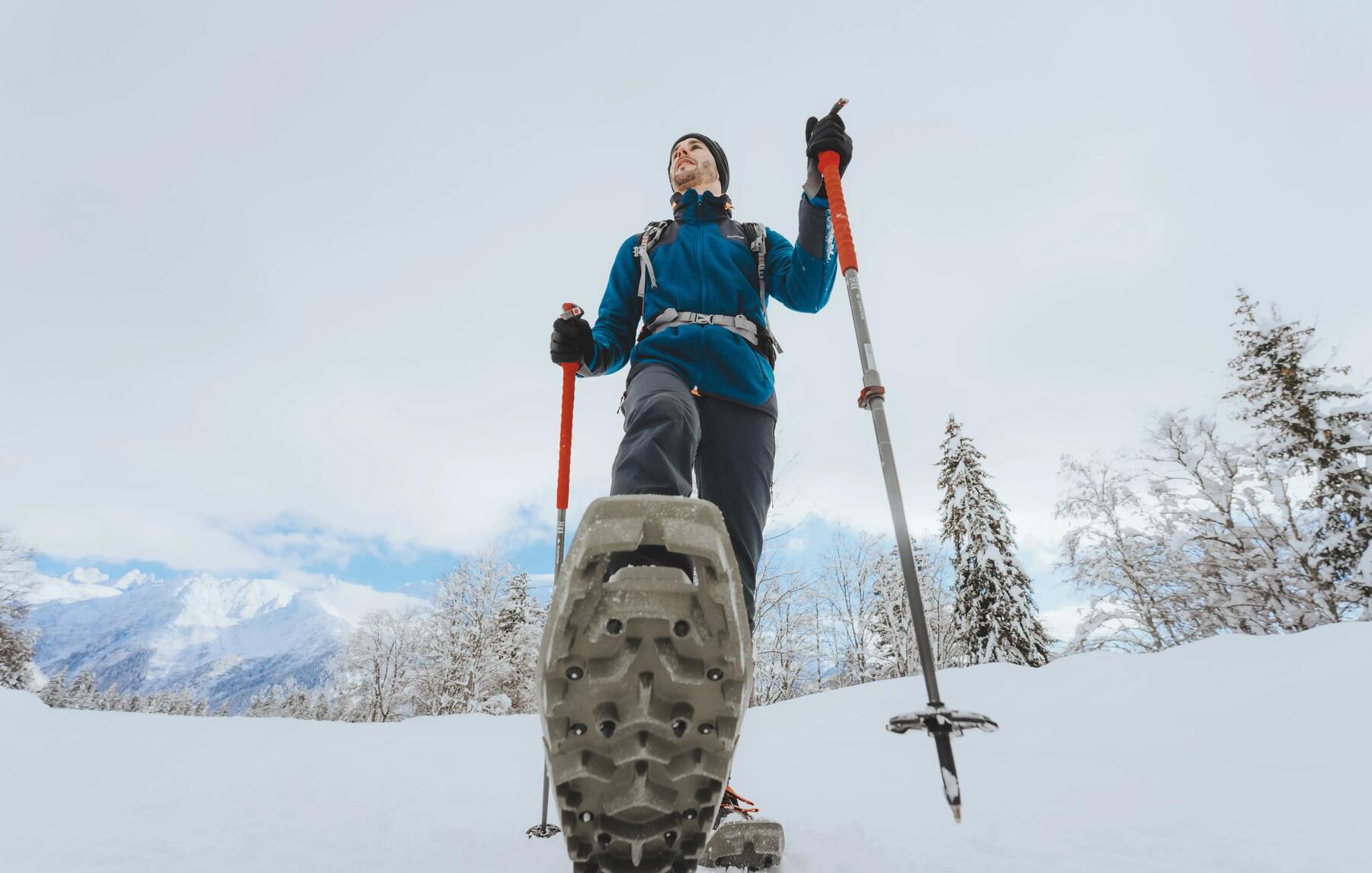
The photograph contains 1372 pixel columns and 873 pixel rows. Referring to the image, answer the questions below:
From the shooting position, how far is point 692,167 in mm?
3289

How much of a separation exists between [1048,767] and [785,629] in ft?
52.0

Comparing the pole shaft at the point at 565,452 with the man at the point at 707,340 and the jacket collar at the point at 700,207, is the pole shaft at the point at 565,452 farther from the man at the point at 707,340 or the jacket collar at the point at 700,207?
the jacket collar at the point at 700,207

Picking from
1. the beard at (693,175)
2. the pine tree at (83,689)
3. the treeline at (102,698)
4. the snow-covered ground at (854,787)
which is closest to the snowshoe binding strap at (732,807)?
the snow-covered ground at (854,787)

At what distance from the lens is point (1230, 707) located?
4.25m

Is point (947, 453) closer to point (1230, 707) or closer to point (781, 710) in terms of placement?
point (781, 710)

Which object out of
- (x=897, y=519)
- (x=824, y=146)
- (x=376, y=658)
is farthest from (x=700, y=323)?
(x=376, y=658)

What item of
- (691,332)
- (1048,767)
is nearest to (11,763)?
(691,332)

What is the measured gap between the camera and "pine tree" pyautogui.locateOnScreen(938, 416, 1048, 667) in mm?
19625

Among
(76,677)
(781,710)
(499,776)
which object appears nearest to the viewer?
(499,776)

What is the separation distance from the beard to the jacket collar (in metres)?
0.07

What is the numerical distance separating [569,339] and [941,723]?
2024 millimetres

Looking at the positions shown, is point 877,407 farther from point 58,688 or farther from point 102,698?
point 102,698

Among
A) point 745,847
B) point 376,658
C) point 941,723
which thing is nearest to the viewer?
point 941,723

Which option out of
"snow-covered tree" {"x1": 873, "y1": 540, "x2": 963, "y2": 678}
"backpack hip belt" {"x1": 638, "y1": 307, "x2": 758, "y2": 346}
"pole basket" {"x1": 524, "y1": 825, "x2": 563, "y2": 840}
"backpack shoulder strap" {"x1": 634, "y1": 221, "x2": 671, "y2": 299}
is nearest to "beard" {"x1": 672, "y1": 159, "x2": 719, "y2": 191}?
"backpack shoulder strap" {"x1": 634, "y1": 221, "x2": 671, "y2": 299}
